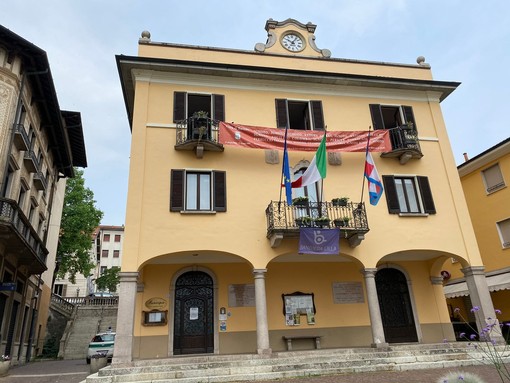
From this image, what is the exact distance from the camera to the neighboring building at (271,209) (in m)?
14.2

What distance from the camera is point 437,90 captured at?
18.4 metres

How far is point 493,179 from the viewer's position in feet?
74.9

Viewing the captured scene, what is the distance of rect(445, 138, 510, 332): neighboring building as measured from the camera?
2134 centimetres

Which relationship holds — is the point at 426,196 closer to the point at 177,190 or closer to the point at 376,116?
the point at 376,116

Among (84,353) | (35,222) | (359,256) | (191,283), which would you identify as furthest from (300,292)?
(84,353)

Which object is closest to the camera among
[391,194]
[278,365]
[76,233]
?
[278,365]

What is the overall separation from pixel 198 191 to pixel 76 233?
22.4 meters

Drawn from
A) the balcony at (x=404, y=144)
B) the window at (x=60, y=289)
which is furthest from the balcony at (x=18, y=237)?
the window at (x=60, y=289)

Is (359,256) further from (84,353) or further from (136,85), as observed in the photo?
(84,353)

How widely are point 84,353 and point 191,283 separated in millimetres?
16124

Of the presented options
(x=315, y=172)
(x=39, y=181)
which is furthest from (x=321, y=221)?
(x=39, y=181)

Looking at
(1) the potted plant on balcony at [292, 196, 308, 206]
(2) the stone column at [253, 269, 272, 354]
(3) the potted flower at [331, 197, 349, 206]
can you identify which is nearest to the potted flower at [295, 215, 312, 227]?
(1) the potted plant on balcony at [292, 196, 308, 206]

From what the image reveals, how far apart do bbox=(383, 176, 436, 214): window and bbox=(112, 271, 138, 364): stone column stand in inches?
395

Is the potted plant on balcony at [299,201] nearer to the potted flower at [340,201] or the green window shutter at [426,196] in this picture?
the potted flower at [340,201]
